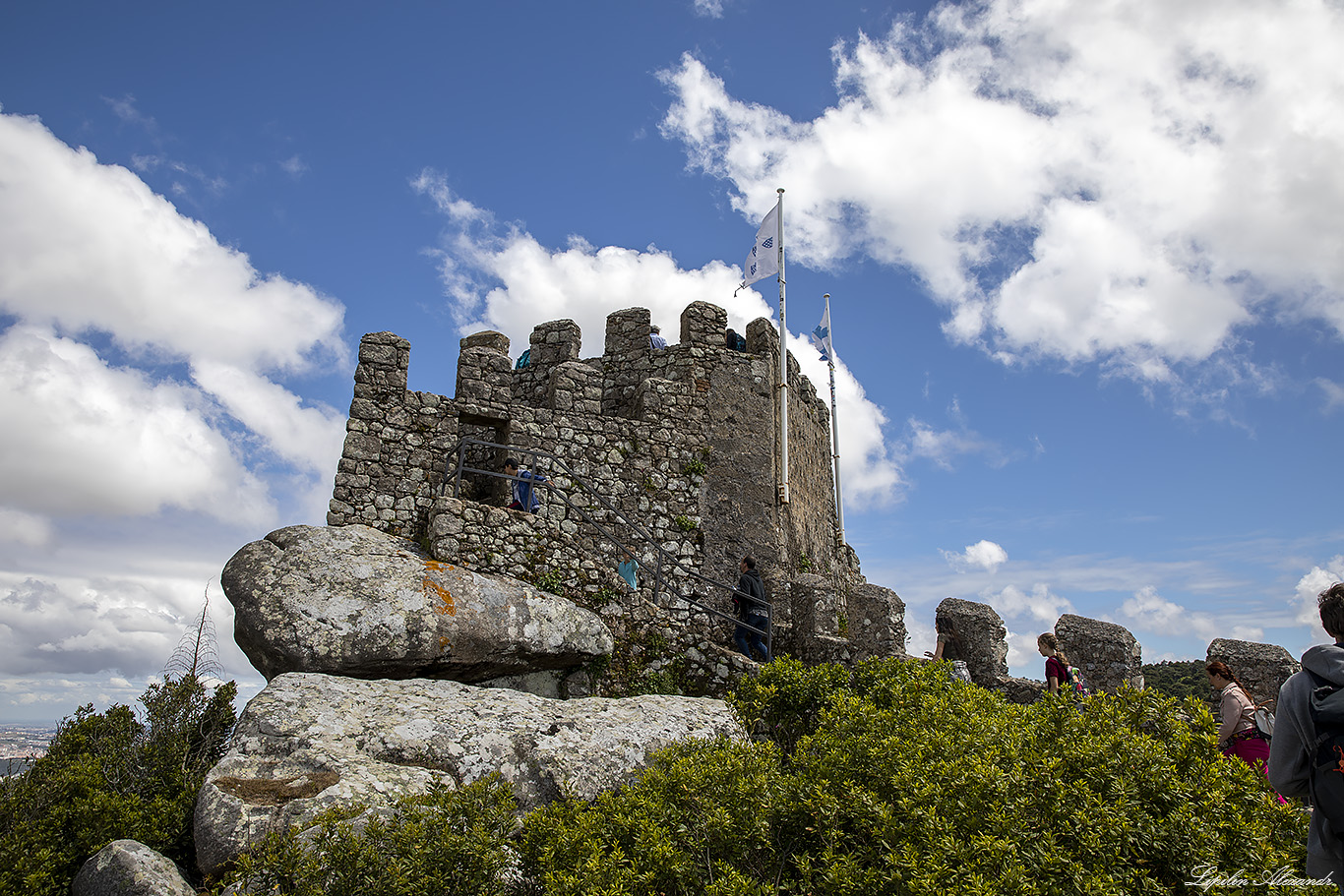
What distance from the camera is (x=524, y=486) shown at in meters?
10.6

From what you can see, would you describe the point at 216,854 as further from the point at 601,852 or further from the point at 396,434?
the point at 396,434

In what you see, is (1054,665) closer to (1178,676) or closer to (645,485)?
(645,485)

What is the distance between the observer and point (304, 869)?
4.01 metres

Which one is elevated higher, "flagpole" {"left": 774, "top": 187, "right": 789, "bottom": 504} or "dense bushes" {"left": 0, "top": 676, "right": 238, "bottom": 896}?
"flagpole" {"left": 774, "top": 187, "right": 789, "bottom": 504}

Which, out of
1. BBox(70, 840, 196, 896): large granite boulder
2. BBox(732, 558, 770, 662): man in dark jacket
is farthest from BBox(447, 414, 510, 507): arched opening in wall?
BBox(70, 840, 196, 896): large granite boulder

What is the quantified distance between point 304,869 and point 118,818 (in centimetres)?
312

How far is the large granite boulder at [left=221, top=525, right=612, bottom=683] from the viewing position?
7.27 meters

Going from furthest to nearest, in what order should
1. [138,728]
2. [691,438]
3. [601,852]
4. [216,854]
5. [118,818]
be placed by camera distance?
[691,438]
[138,728]
[118,818]
[216,854]
[601,852]

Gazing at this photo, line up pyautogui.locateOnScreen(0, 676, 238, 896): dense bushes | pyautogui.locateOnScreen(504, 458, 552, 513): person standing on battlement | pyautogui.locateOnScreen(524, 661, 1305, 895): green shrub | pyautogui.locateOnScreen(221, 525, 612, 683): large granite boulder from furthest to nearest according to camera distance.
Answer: pyautogui.locateOnScreen(504, 458, 552, 513): person standing on battlement < pyautogui.locateOnScreen(221, 525, 612, 683): large granite boulder < pyautogui.locateOnScreen(0, 676, 238, 896): dense bushes < pyautogui.locateOnScreen(524, 661, 1305, 895): green shrub

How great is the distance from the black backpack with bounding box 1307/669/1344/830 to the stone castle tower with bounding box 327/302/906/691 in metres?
5.84

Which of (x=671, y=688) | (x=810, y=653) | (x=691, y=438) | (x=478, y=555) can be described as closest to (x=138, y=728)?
(x=478, y=555)

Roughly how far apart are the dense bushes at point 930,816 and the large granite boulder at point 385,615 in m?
2.89

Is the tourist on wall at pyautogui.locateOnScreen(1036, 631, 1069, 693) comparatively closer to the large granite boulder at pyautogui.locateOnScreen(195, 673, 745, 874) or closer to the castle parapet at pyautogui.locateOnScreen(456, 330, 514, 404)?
the large granite boulder at pyautogui.locateOnScreen(195, 673, 745, 874)

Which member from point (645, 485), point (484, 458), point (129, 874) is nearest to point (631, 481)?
point (645, 485)
